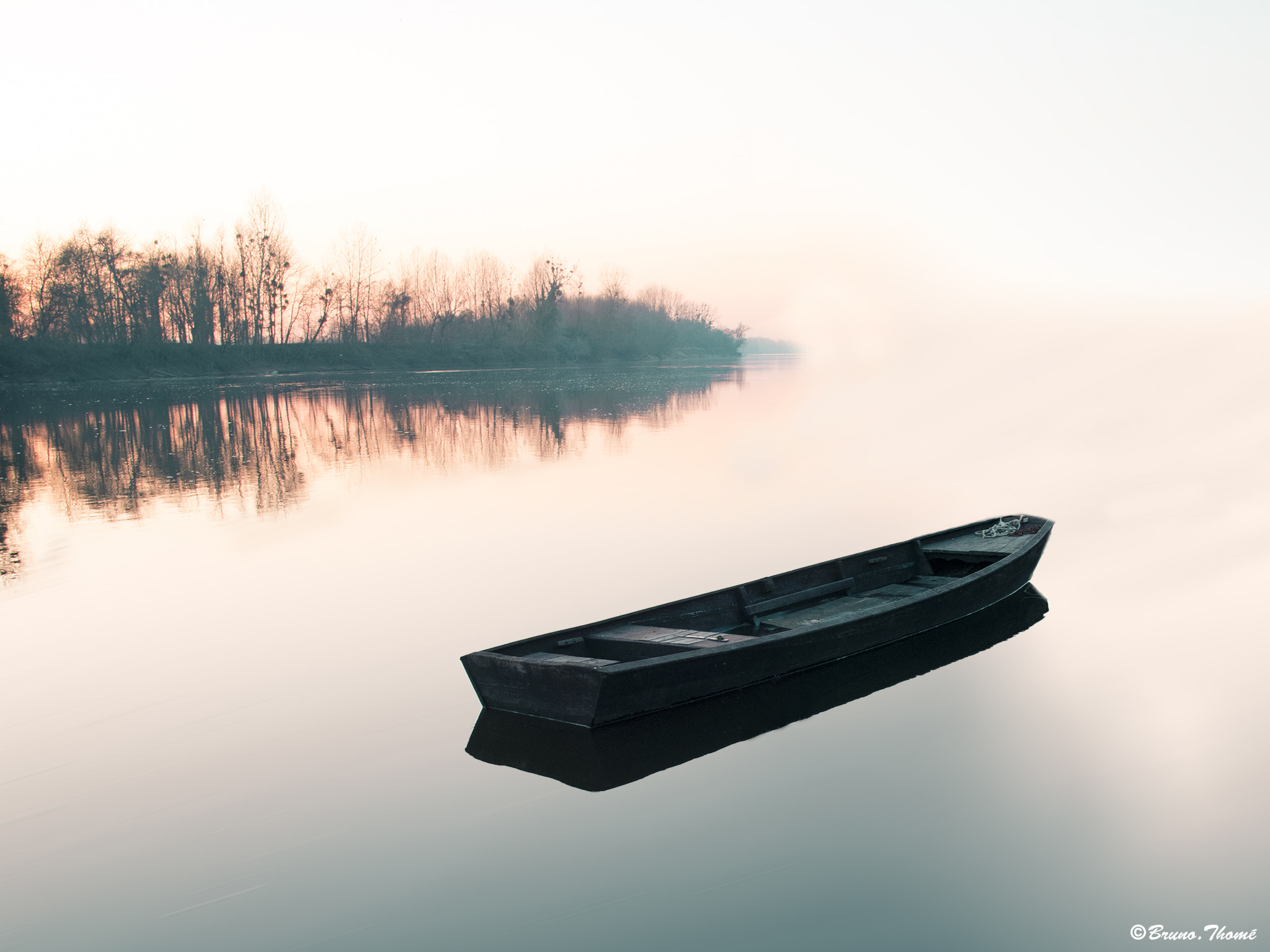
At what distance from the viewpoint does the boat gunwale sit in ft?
21.3

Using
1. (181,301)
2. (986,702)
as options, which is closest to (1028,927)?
(986,702)

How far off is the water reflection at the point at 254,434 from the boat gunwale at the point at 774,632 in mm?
8665

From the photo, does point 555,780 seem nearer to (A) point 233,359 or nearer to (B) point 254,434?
(B) point 254,434

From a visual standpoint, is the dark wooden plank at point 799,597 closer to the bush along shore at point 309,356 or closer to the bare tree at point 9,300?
the bush along shore at point 309,356

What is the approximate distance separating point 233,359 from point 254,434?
4002cm

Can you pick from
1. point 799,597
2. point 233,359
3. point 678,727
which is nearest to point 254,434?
point 799,597

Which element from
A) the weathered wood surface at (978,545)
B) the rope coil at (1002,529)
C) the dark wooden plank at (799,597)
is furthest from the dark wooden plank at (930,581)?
the rope coil at (1002,529)

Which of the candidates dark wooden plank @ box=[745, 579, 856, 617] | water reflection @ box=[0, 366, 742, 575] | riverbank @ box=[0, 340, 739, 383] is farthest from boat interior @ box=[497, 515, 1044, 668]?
riverbank @ box=[0, 340, 739, 383]

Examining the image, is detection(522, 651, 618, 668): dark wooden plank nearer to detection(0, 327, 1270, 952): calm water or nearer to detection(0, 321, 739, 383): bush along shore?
detection(0, 327, 1270, 952): calm water

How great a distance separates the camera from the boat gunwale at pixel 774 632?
21.3 feet

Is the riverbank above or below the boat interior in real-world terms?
above

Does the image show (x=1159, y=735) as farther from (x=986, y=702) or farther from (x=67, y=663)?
(x=67, y=663)

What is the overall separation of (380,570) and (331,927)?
23.7ft

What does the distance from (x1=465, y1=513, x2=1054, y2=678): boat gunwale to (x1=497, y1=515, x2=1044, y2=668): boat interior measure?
2 cm
